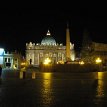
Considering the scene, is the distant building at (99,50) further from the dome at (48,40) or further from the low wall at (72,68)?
the dome at (48,40)

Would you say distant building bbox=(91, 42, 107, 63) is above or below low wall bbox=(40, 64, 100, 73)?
above

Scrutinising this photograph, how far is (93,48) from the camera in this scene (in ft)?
364

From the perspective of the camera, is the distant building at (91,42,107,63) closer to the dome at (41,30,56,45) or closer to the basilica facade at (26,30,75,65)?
the basilica facade at (26,30,75,65)

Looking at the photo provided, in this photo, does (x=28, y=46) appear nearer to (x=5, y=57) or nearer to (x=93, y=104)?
(x=5, y=57)

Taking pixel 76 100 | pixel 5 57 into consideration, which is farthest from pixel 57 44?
pixel 76 100

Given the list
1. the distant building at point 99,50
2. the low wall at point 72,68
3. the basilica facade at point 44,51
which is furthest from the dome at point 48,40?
the low wall at point 72,68

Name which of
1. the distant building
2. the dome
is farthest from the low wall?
the dome

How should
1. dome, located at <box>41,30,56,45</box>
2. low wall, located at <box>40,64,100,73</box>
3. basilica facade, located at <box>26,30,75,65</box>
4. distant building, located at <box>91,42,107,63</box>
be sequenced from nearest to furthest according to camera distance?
low wall, located at <box>40,64,100,73</box>
distant building, located at <box>91,42,107,63</box>
basilica facade, located at <box>26,30,75,65</box>
dome, located at <box>41,30,56,45</box>

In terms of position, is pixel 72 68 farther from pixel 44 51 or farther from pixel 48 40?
pixel 48 40

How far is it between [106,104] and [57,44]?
161 m

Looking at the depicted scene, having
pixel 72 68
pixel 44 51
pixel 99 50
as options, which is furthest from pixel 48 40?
pixel 72 68

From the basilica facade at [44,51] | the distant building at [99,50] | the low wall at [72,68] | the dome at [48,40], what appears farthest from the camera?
the dome at [48,40]

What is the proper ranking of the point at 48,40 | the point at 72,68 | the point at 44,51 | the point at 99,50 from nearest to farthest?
the point at 72,68 → the point at 99,50 → the point at 44,51 → the point at 48,40

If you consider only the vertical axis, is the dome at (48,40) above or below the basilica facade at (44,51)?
above
